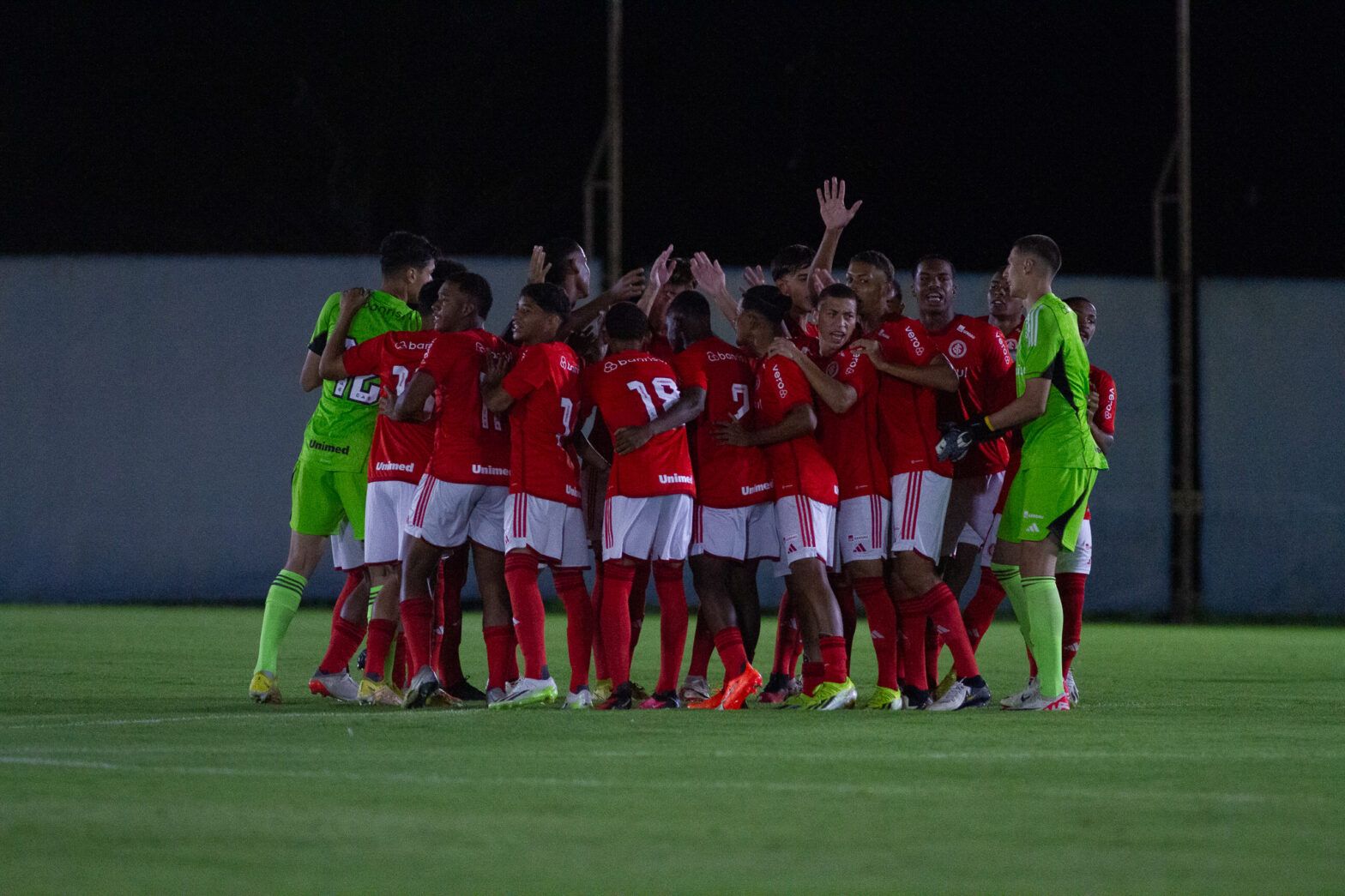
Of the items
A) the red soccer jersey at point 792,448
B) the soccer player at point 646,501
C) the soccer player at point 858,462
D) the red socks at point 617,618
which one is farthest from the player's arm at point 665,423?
the red socks at point 617,618

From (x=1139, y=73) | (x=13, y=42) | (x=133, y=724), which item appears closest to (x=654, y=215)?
(x=1139, y=73)

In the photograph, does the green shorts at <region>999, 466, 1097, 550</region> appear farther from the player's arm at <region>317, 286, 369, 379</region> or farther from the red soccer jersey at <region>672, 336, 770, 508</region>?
the player's arm at <region>317, 286, 369, 379</region>

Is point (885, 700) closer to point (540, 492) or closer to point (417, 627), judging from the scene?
point (540, 492)

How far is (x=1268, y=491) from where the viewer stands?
17344 millimetres

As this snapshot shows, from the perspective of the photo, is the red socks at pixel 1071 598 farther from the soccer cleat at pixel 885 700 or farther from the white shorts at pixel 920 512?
the soccer cleat at pixel 885 700

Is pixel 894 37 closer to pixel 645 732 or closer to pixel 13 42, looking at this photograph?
pixel 13 42

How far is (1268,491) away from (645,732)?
12.1 metres

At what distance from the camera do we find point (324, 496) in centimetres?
866

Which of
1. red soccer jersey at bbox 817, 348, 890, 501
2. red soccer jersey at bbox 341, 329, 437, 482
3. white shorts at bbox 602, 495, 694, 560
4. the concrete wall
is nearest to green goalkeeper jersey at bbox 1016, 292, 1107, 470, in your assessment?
red soccer jersey at bbox 817, 348, 890, 501

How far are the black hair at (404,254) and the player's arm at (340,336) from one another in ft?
1.15

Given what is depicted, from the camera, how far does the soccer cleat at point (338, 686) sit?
8.39 meters

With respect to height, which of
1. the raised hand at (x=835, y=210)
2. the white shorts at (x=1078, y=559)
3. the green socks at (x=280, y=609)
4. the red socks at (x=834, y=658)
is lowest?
the red socks at (x=834, y=658)

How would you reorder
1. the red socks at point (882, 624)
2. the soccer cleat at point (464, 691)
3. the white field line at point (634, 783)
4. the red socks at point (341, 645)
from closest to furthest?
the white field line at point (634, 783)
the red socks at point (882, 624)
the red socks at point (341, 645)
the soccer cleat at point (464, 691)

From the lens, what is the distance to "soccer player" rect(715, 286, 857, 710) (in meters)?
7.99
